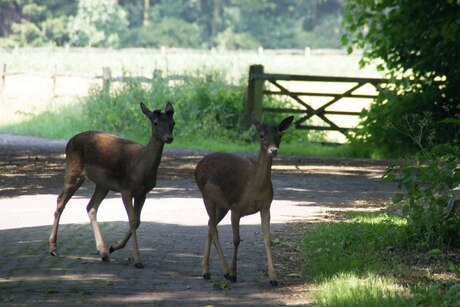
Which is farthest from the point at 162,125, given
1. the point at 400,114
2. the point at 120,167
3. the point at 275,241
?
the point at 400,114

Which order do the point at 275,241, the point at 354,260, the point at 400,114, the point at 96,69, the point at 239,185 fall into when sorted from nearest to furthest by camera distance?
the point at 239,185, the point at 354,260, the point at 275,241, the point at 400,114, the point at 96,69

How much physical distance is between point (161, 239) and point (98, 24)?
82.3m

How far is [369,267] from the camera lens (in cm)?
1059

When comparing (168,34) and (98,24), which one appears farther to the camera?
(168,34)

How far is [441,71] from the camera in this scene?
26562mm

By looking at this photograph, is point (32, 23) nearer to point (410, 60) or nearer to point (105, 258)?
point (410, 60)

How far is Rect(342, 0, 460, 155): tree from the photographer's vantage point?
2480 cm

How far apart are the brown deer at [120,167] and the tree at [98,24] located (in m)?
78.6

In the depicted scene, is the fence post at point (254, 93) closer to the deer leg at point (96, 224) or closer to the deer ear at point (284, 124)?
the deer leg at point (96, 224)

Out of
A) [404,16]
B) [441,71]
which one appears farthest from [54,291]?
[441,71]

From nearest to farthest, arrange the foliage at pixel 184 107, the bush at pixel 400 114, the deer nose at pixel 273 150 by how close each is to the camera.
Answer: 1. the deer nose at pixel 273 150
2. the bush at pixel 400 114
3. the foliage at pixel 184 107

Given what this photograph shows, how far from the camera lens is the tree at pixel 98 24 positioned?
3605 inches

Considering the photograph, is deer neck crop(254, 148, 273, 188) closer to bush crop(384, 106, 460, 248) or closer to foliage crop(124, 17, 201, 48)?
bush crop(384, 106, 460, 248)

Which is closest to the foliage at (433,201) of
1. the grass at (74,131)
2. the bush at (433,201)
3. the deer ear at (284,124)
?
the bush at (433,201)
